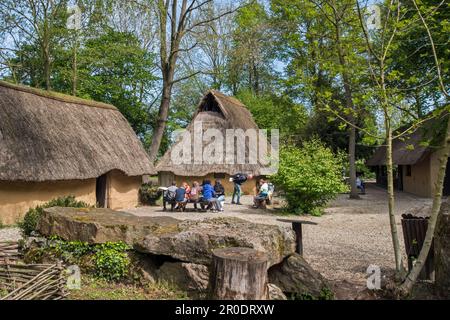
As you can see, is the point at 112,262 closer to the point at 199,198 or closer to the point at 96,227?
the point at 96,227

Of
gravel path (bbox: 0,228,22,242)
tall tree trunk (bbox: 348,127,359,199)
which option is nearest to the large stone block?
gravel path (bbox: 0,228,22,242)

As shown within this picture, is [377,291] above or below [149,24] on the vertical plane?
below

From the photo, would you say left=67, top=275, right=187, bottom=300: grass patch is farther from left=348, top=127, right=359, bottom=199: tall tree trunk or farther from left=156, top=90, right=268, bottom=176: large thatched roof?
left=348, top=127, right=359, bottom=199: tall tree trunk

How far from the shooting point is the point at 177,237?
5852mm

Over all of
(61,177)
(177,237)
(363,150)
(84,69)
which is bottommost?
(177,237)

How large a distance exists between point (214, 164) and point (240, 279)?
18.1m

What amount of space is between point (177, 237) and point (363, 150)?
29051 millimetres

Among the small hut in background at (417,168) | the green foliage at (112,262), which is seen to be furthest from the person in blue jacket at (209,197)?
the green foliage at (112,262)

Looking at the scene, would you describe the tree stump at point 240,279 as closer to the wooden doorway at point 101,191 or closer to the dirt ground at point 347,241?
the dirt ground at point 347,241

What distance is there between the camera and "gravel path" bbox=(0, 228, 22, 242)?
31.5 ft

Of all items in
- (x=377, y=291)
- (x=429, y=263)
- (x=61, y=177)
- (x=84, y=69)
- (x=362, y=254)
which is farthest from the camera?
(x=84, y=69)

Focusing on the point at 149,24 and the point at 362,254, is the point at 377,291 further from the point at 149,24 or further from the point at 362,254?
the point at 149,24
